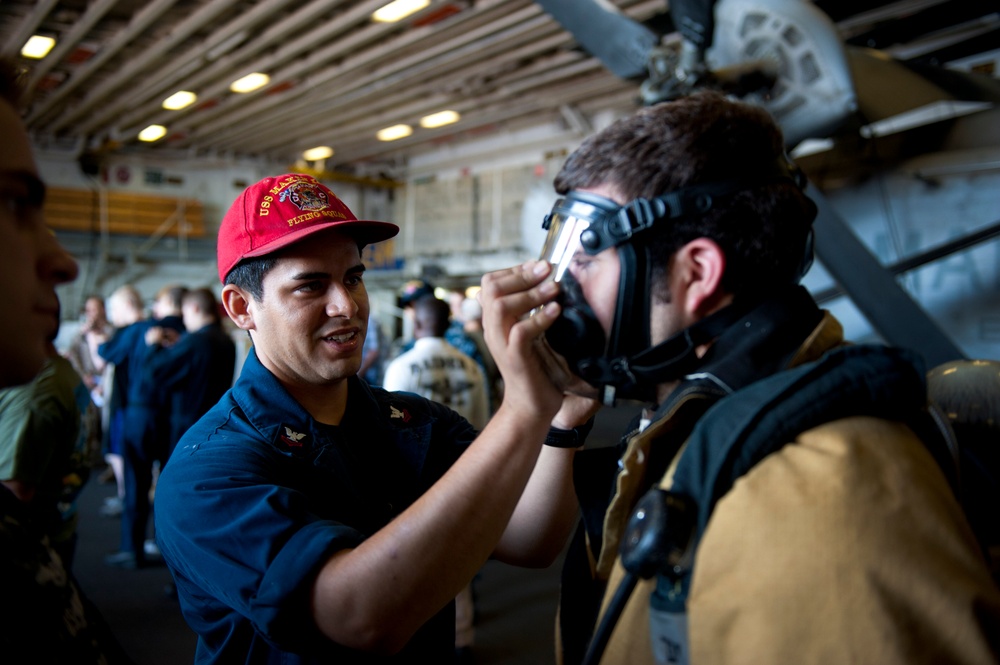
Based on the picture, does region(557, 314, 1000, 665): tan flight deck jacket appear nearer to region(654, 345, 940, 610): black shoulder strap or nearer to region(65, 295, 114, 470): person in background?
region(654, 345, 940, 610): black shoulder strap

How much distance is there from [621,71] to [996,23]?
15.7ft

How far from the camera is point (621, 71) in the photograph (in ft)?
16.0

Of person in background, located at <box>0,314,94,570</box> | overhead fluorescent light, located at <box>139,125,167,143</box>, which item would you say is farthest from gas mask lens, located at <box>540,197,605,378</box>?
overhead fluorescent light, located at <box>139,125,167,143</box>

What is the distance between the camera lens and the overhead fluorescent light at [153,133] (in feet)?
43.2

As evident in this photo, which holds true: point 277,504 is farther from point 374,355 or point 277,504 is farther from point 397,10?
point 397,10

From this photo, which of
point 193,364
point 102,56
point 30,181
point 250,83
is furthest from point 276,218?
point 250,83

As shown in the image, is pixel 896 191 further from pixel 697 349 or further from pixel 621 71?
pixel 697 349

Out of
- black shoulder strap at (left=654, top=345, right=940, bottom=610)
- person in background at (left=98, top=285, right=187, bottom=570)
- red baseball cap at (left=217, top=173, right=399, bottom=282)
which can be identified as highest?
red baseball cap at (left=217, top=173, right=399, bottom=282)

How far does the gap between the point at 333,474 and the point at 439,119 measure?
1232cm

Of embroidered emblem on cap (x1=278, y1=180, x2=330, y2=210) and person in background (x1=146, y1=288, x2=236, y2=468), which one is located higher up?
embroidered emblem on cap (x1=278, y1=180, x2=330, y2=210)

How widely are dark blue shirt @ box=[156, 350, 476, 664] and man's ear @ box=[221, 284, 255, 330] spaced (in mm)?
86

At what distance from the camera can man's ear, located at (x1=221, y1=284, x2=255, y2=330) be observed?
5.14 feet

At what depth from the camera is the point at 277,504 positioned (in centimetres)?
115

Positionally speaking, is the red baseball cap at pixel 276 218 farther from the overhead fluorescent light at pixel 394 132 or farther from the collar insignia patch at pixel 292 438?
the overhead fluorescent light at pixel 394 132
